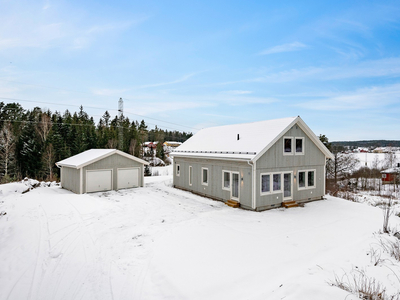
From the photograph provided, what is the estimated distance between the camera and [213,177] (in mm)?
14211

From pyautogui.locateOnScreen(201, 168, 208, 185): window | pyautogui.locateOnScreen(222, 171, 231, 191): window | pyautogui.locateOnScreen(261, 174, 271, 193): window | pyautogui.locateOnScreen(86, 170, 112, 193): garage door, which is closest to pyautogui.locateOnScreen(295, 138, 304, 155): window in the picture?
pyautogui.locateOnScreen(261, 174, 271, 193): window

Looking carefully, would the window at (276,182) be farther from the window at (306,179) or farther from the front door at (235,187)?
the front door at (235,187)

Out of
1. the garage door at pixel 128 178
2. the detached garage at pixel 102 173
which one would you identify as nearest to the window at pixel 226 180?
the detached garage at pixel 102 173

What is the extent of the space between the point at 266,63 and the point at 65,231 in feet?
62.5

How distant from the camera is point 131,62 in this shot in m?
21.1

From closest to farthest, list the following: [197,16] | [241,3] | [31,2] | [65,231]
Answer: [65,231] < [31,2] < [241,3] < [197,16]

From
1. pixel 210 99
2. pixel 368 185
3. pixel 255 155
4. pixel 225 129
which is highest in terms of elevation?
pixel 210 99

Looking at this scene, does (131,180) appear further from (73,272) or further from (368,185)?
(368,185)

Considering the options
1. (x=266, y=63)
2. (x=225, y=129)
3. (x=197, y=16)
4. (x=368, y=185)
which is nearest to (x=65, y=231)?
(x=225, y=129)

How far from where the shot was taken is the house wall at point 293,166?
11.8 meters

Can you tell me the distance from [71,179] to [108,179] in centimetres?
256

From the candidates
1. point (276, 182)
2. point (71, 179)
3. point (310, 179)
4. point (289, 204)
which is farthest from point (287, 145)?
point (71, 179)

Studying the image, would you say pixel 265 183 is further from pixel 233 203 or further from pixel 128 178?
pixel 128 178

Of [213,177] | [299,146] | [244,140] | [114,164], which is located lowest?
[213,177]
